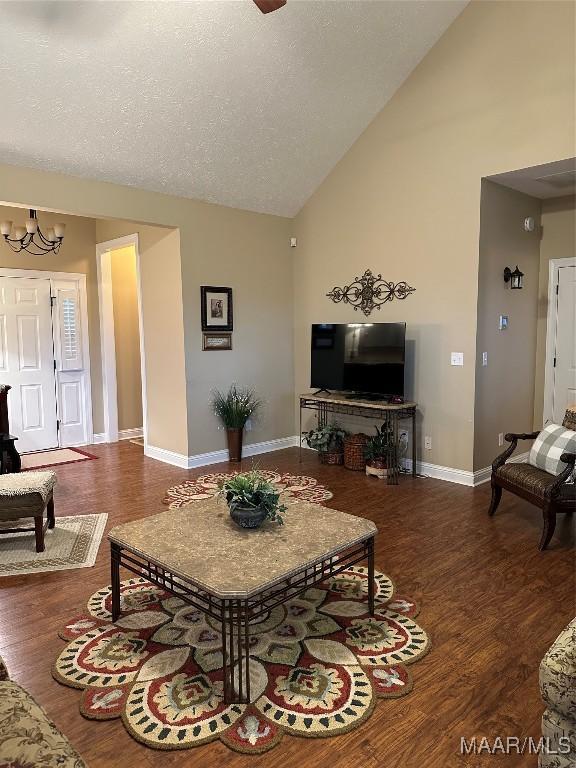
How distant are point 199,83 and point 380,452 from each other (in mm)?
3617

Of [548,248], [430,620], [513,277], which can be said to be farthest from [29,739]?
[548,248]

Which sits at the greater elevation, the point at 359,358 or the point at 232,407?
the point at 359,358

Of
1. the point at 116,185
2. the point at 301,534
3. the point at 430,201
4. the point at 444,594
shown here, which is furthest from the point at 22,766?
the point at 430,201

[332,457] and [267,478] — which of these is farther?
[332,457]

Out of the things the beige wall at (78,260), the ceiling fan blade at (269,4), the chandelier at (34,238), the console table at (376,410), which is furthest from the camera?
the beige wall at (78,260)

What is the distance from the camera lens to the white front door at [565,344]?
18.0 feet

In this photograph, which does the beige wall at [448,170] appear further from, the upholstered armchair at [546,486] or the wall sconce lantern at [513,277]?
the upholstered armchair at [546,486]

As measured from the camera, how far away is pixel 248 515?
264cm

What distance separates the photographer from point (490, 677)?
2.27 metres

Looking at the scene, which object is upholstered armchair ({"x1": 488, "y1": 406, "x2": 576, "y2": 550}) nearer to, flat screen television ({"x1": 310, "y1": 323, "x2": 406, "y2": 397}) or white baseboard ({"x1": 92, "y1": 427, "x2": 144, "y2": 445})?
flat screen television ({"x1": 310, "y1": 323, "x2": 406, "y2": 397})

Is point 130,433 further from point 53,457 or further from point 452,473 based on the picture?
point 452,473

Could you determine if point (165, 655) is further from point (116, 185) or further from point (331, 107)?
point (331, 107)

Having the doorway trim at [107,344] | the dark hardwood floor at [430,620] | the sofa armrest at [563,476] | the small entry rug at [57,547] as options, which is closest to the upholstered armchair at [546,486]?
the sofa armrest at [563,476]

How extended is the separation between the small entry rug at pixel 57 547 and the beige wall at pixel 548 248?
14.9 ft
